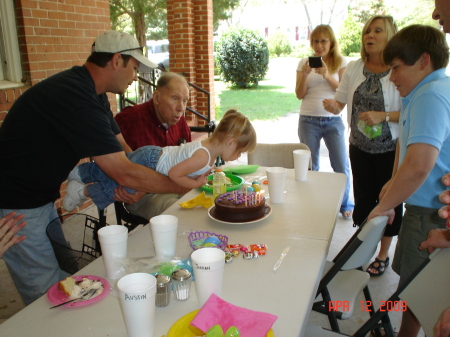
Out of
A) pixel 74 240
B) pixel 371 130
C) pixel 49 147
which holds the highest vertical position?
pixel 49 147

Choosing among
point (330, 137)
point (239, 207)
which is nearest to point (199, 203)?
point (239, 207)

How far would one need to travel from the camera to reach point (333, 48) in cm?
374

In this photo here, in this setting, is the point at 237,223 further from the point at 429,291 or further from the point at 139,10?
the point at 139,10

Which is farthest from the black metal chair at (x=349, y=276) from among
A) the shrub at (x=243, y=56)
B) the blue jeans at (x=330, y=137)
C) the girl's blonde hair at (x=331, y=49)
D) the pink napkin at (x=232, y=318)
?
the shrub at (x=243, y=56)

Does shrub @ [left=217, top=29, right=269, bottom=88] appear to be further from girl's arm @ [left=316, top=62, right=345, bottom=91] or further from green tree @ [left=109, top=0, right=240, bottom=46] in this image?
Answer: girl's arm @ [left=316, top=62, right=345, bottom=91]

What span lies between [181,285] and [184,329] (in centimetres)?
16

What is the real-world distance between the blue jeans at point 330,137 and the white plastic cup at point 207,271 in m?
2.79

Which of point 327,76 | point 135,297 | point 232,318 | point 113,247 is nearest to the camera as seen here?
point 135,297

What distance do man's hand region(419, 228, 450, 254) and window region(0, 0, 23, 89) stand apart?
11.3ft

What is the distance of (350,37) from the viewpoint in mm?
16484

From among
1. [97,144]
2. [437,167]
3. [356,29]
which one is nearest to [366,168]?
[437,167]

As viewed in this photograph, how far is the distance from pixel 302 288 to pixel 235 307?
11.6 inches

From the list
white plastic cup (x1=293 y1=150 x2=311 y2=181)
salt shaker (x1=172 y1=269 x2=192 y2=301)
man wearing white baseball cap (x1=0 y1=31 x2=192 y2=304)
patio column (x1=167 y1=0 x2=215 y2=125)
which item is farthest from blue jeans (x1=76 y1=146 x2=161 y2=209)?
patio column (x1=167 y1=0 x2=215 y2=125)

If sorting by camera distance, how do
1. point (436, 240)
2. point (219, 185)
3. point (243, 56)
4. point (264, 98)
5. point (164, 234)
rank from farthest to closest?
point (243, 56), point (264, 98), point (219, 185), point (436, 240), point (164, 234)
